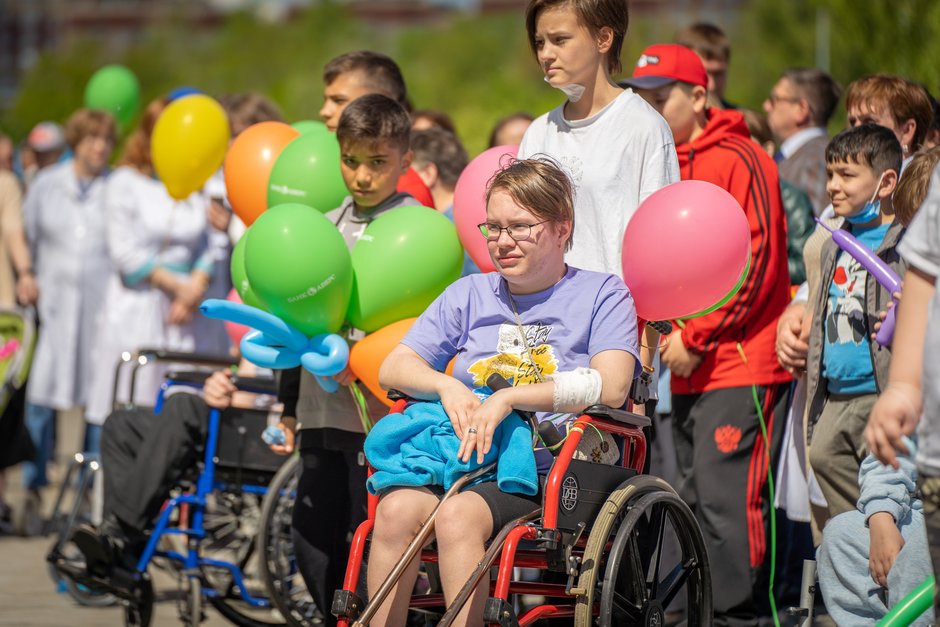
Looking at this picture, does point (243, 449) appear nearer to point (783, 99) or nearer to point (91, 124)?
point (783, 99)

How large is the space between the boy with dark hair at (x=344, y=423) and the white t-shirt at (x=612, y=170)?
0.67 meters

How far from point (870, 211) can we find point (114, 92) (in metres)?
6.67

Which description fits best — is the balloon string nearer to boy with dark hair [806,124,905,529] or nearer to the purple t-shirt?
the purple t-shirt

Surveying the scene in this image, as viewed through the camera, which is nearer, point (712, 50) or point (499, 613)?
point (499, 613)

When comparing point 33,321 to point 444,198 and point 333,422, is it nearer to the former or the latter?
point 444,198

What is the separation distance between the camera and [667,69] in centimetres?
564

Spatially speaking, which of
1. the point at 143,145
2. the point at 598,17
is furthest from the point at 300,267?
the point at 143,145

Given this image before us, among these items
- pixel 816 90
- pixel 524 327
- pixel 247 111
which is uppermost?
pixel 816 90

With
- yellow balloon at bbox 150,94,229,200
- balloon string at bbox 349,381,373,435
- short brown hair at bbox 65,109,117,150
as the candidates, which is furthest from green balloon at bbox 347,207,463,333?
short brown hair at bbox 65,109,117,150

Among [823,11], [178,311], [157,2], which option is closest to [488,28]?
[157,2]

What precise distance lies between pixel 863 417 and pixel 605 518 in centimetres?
119

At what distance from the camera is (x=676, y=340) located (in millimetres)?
5391

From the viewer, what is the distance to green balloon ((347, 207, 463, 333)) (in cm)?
476

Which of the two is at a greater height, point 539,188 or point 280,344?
point 539,188
